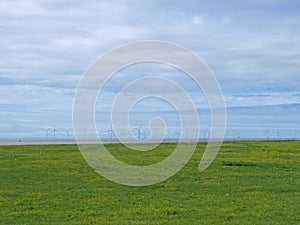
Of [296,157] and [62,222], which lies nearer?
[62,222]

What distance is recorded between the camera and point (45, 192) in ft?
81.4

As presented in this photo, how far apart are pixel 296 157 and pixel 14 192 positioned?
2898cm

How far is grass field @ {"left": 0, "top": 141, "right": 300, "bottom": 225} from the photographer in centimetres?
1905

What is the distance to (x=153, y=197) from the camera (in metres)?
23.8

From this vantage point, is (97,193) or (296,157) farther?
(296,157)

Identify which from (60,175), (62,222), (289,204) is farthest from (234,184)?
(62,222)

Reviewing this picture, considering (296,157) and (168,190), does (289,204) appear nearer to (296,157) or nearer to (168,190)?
(168,190)

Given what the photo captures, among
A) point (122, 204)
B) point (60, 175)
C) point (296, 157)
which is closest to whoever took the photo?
point (122, 204)

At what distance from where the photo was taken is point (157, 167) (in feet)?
121

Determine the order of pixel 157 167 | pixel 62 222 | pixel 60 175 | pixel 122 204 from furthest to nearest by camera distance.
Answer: pixel 157 167 → pixel 60 175 → pixel 122 204 → pixel 62 222

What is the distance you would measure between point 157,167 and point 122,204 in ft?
50.5

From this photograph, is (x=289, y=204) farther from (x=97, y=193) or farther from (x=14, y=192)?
(x=14, y=192)

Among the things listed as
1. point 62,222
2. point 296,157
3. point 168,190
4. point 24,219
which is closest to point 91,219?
point 62,222

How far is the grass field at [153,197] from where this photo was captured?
19047 millimetres
